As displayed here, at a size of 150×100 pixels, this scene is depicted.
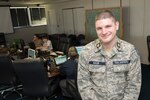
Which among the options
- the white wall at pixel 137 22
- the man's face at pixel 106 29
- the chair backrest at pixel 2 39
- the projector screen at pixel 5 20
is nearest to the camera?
the man's face at pixel 106 29

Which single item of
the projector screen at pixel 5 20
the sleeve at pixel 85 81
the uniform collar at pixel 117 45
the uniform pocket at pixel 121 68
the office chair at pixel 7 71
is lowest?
the office chair at pixel 7 71

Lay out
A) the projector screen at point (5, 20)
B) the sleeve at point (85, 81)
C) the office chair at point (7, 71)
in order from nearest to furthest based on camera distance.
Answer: the sleeve at point (85, 81), the office chair at point (7, 71), the projector screen at point (5, 20)

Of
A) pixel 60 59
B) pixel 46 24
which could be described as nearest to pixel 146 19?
pixel 60 59

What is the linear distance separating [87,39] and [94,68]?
16.1 ft

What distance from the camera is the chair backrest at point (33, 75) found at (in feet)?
8.05

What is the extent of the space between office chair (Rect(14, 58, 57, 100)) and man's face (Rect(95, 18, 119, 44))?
1432 millimetres

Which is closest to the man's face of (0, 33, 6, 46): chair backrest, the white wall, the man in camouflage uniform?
the man in camouflage uniform

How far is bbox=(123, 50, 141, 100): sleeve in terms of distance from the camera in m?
1.21

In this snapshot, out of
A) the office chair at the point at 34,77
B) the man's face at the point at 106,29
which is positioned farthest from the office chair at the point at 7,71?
the man's face at the point at 106,29

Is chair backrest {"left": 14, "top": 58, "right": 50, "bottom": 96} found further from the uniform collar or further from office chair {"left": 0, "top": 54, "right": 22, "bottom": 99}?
the uniform collar

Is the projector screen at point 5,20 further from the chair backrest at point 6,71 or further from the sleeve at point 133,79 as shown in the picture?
the sleeve at point 133,79

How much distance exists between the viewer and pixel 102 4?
Result: 19.7 ft

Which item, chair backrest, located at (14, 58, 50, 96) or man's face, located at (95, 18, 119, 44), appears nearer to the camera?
man's face, located at (95, 18, 119, 44)

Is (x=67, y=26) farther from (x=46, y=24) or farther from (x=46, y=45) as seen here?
(x=46, y=45)
